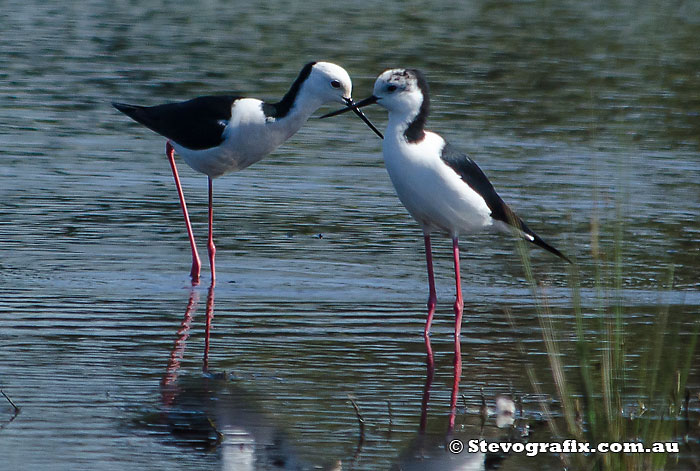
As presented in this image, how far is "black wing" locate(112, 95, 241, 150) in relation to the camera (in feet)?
32.2

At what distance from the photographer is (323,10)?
26.8 meters

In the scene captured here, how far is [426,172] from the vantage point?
7859 millimetres

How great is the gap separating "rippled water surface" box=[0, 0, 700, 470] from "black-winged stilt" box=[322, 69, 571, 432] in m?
0.60

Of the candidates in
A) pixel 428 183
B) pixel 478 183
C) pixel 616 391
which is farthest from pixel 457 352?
pixel 616 391

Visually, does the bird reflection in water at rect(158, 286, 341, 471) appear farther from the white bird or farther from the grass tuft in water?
the white bird

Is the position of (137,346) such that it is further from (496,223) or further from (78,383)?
(496,223)

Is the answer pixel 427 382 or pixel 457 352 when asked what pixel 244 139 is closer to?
pixel 457 352

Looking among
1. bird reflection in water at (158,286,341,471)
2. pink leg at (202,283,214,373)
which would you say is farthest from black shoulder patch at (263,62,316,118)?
bird reflection in water at (158,286,341,471)

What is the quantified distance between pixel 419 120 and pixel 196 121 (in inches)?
97.8

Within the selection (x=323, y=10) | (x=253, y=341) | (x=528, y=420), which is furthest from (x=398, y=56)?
(x=528, y=420)

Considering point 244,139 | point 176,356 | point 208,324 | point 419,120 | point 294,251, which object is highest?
point 419,120

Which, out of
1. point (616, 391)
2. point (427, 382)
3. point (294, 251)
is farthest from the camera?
point (294, 251)

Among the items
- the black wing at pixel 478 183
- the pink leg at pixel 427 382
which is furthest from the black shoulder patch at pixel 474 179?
the pink leg at pixel 427 382

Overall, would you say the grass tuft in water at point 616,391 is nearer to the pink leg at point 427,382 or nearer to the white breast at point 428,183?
the pink leg at point 427,382
